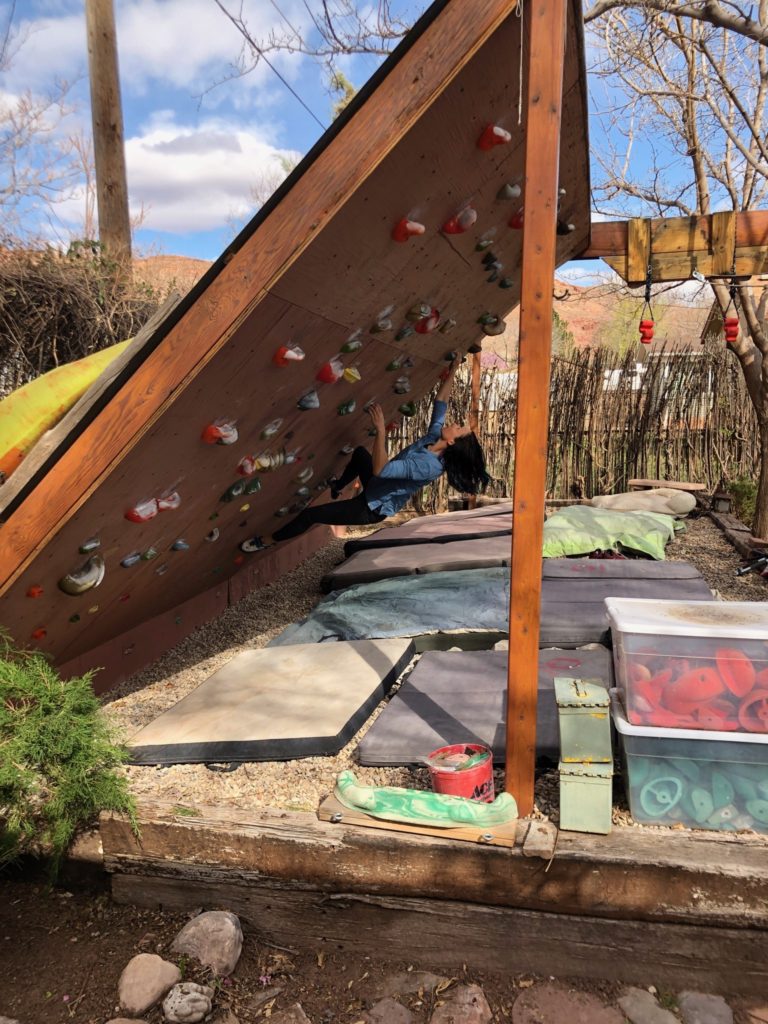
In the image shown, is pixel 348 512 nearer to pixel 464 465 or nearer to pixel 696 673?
pixel 464 465

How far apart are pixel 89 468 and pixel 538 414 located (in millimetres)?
1345

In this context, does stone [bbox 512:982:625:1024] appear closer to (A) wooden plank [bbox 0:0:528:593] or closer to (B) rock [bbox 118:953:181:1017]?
(B) rock [bbox 118:953:181:1017]

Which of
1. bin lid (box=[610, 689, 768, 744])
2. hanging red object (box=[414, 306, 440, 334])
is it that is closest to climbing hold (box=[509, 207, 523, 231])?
hanging red object (box=[414, 306, 440, 334])

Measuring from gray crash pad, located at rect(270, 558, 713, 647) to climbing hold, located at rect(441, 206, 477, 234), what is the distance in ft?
6.10

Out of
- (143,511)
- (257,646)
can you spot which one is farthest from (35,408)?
(257,646)

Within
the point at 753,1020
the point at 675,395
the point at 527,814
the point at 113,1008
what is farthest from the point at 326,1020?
the point at 675,395

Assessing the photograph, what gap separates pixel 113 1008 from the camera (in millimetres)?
2010

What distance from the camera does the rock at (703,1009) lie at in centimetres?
190

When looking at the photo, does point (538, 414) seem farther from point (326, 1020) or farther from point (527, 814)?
point (326, 1020)

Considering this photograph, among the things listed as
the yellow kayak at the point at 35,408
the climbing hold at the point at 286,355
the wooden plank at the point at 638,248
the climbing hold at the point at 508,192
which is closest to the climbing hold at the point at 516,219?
the climbing hold at the point at 508,192

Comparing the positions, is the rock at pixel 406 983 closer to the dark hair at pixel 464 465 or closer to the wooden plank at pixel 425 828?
the wooden plank at pixel 425 828

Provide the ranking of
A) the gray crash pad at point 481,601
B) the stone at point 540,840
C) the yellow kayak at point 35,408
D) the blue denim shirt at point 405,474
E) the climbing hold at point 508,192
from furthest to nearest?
the blue denim shirt at point 405,474
the gray crash pad at point 481,601
the climbing hold at point 508,192
the yellow kayak at point 35,408
the stone at point 540,840

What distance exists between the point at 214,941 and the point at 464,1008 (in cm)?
73

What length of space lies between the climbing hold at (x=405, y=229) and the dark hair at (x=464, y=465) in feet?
7.93
